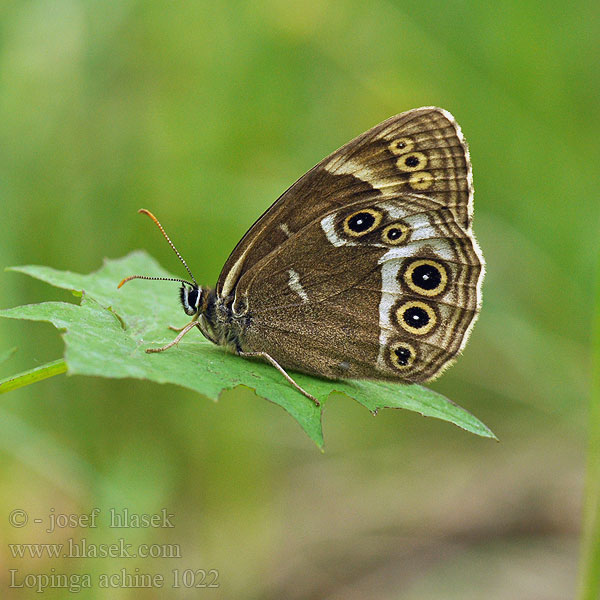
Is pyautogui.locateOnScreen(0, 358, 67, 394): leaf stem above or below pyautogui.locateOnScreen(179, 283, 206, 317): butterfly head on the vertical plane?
below

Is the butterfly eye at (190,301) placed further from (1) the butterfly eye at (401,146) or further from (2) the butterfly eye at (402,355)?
(1) the butterfly eye at (401,146)

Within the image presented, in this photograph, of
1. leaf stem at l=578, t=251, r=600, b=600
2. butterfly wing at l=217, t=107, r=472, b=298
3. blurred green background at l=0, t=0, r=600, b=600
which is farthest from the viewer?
blurred green background at l=0, t=0, r=600, b=600

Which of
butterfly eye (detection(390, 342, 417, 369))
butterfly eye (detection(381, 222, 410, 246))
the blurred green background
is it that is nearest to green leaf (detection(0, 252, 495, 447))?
butterfly eye (detection(390, 342, 417, 369))

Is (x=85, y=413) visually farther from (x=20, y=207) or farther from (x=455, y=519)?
(x=455, y=519)

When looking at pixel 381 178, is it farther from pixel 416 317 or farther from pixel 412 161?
pixel 416 317

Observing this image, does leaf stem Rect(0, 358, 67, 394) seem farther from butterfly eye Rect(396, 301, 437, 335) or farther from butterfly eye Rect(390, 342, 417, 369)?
butterfly eye Rect(396, 301, 437, 335)

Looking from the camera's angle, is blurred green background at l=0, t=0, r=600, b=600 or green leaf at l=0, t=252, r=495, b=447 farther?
blurred green background at l=0, t=0, r=600, b=600

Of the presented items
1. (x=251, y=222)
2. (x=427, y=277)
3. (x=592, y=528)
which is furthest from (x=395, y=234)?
(x=251, y=222)
